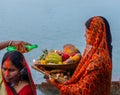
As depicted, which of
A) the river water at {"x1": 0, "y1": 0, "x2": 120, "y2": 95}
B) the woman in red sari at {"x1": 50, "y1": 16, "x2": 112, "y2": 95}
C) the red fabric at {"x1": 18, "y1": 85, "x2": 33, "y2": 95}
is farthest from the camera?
the river water at {"x1": 0, "y1": 0, "x2": 120, "y2": 95}

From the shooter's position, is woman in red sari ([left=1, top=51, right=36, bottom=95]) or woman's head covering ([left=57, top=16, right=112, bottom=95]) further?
woman's head covering ([left=57, top=16, right=112, bottom=95])

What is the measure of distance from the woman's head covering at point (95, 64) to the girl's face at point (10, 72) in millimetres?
822

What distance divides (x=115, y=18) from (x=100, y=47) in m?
7.84

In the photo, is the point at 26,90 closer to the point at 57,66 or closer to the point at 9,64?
the point at 9,64

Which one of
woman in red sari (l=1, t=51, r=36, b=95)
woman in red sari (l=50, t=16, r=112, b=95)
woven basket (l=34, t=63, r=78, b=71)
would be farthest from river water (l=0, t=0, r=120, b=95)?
woman in red sari (l=1, t=51, r=36, b=95)

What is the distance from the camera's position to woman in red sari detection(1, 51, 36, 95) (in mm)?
3090

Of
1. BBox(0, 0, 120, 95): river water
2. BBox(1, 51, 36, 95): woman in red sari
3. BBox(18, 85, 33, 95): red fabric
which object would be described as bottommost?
BBox(0, 0, 120, 95): river water

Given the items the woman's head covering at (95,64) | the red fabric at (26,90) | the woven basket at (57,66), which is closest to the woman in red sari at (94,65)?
the woman's head covering at (95,64)

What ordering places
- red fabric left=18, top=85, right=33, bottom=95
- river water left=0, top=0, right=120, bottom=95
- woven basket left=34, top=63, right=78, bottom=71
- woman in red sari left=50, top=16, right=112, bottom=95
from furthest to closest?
1. river water left=0, top=0, right=120, bottom=95
2. woven basket left=34, top=63, right=78, bottom=71
3. woman in red sari left=50, top=16, right=112, bottom=95
4. red fabric left=18, top=85, right=33, bottom=95

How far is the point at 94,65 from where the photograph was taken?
3.74 metres

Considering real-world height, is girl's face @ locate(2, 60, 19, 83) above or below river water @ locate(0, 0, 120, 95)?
above

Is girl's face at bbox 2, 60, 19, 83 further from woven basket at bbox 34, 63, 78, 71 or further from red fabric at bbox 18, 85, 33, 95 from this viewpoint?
woven basket at bbox 34, 63, 78, 71

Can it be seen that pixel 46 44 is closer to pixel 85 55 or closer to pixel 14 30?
pixel 14 30

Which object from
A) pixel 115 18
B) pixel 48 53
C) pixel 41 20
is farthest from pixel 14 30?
pixel 48 53
